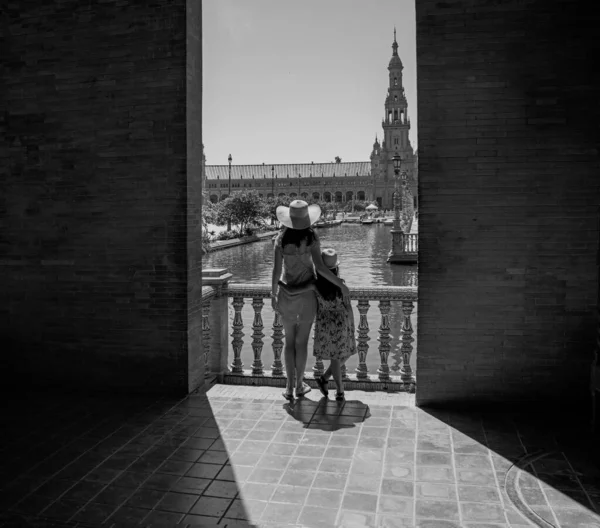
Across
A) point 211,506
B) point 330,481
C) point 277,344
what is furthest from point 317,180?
point 211,506

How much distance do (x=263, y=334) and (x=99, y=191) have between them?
7.58 feet

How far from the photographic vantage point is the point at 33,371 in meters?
6.38

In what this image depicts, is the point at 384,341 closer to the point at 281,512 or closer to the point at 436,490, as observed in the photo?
the point at 436,490

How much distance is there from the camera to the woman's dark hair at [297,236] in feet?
18.0

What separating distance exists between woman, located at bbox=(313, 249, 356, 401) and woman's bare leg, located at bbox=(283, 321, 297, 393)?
209mm

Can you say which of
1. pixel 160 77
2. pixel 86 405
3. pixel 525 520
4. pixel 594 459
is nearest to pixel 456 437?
pixel 594 459

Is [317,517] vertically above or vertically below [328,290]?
below

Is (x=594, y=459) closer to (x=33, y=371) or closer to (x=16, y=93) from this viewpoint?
(x=33, y=371)

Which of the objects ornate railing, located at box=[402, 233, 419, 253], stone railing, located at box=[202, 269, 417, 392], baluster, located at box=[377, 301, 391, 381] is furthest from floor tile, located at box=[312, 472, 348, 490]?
ornate railing, located at box=[402, 233, 419, 253]

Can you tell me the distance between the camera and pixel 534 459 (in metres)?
4.36

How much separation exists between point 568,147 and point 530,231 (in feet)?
2.50

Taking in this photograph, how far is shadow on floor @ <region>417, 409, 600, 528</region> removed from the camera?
3656 mm

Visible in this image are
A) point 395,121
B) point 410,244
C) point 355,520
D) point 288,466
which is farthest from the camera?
point 395,121

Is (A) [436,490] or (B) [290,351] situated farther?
(B) [290,351]
